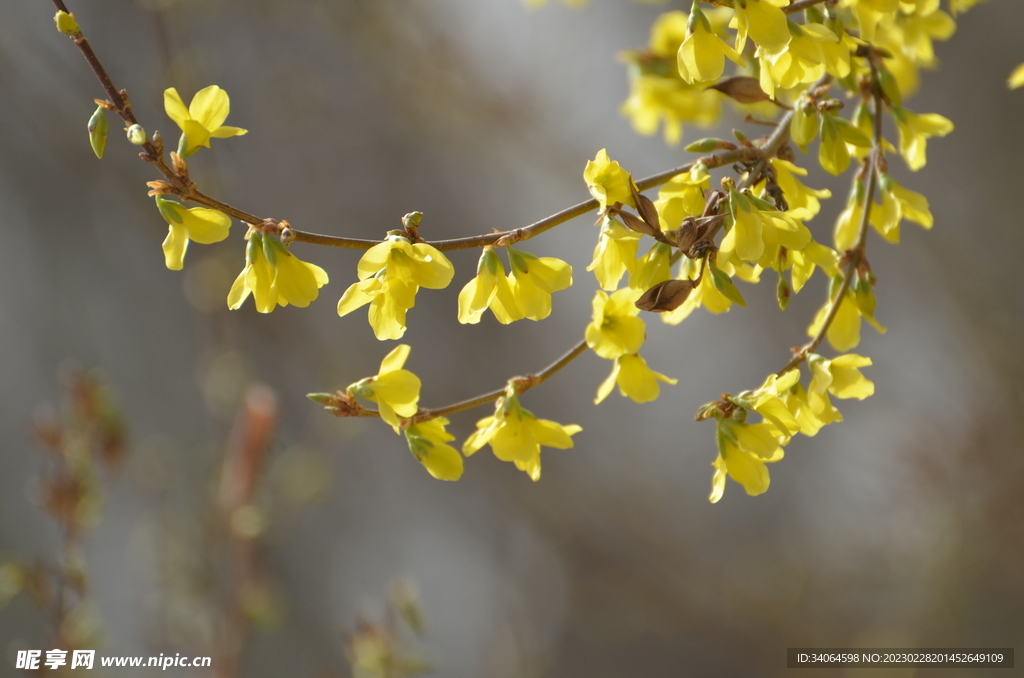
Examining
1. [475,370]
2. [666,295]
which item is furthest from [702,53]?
[475,370]

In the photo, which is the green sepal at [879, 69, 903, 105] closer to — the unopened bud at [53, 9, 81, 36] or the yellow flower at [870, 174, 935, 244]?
the yellow flower at [870, 174, 935, 244]

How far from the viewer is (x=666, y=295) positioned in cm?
33

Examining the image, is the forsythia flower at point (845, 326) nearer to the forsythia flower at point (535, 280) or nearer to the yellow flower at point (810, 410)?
the yellow flower at point (810, 410)

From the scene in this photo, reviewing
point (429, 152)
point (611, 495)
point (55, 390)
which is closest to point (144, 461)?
point (55, 390)

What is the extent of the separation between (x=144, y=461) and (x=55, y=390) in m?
0.40

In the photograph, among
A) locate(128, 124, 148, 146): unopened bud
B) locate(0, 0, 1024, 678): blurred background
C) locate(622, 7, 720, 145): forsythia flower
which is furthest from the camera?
locate(0, 0, 1024, 678): blurred background

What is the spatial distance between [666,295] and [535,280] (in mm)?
74

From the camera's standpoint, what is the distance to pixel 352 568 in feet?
5.15

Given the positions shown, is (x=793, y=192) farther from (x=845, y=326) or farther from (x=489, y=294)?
(x=489, y=294)

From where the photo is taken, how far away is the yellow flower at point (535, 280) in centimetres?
34

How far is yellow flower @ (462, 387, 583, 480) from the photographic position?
376 millimetres

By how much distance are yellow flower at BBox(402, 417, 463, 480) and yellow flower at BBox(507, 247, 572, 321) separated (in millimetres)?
92

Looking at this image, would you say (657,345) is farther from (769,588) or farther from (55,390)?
(55,390)

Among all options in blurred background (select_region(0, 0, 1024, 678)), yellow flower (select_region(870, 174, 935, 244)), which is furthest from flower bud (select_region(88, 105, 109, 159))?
blurred background (select_region(0, 0, 1024, 678))
